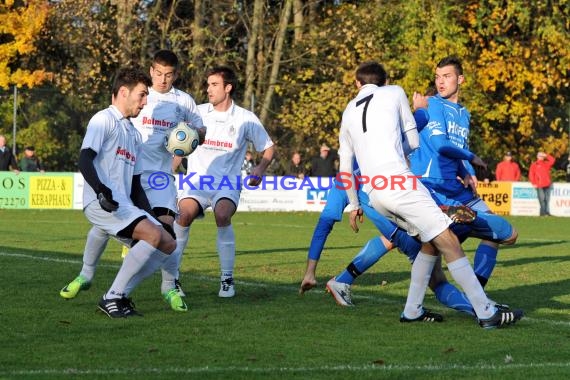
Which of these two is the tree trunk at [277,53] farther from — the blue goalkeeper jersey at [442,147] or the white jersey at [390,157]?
the white jersey at [390,157]

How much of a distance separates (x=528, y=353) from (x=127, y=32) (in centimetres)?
2931

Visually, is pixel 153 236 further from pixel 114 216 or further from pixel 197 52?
pixel 197 52

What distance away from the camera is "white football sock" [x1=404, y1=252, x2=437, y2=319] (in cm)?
887

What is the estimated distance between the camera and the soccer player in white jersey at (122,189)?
888 centimetres

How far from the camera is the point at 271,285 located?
11.6 m

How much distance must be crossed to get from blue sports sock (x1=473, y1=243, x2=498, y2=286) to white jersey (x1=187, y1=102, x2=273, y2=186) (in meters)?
2.56

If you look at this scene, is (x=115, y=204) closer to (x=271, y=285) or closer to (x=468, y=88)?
(x=271, y=285)

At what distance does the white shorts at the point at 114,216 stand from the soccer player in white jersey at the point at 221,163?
6.35 feet

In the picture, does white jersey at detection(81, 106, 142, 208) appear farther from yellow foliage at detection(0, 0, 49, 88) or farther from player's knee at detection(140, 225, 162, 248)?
yellow foliage at detection(0, 0, 49, 88)

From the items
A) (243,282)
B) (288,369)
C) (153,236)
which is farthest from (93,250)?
(288,369)

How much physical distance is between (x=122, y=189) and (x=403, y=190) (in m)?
2.16

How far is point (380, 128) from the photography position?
862 centimetres

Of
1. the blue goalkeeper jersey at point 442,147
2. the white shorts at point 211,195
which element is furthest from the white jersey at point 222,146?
the blue goalkeeper jersey at point 442,147

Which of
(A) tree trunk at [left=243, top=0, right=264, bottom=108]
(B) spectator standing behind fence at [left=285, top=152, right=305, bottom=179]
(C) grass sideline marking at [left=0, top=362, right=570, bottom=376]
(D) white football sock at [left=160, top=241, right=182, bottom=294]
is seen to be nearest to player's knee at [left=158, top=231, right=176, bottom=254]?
(D) white football sock at [left=160, top=241, right=182, bottom=294]
